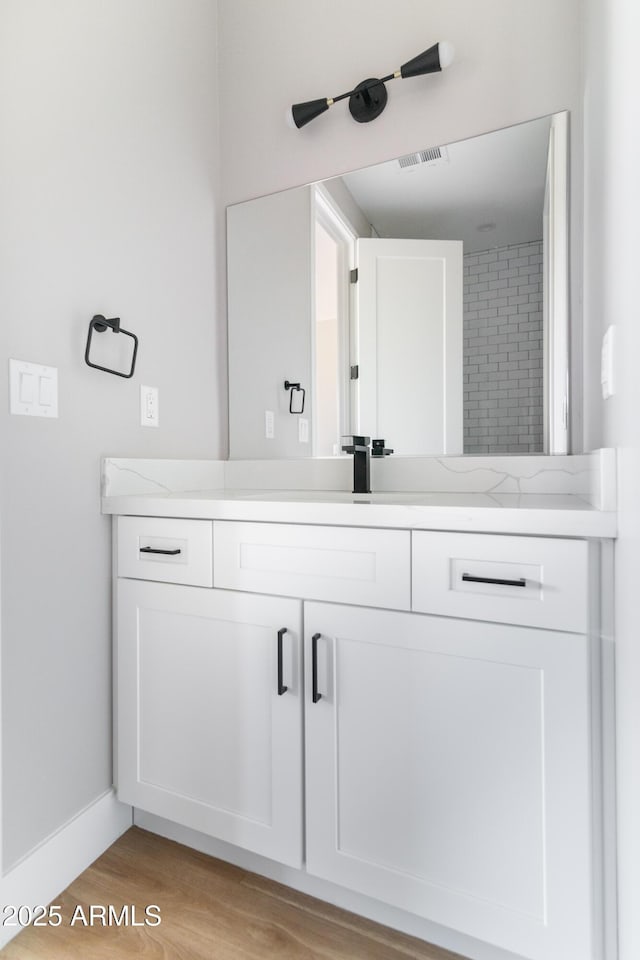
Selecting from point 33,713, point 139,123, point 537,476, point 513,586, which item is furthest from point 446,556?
point 139,123

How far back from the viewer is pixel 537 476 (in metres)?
1.45

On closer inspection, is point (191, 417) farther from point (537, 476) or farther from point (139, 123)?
point (537, 476)

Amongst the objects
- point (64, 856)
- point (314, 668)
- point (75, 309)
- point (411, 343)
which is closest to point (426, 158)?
point (411, 343)

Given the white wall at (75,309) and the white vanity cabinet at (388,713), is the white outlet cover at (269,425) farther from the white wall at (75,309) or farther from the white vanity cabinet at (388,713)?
the white vanity cabinet at (388,713)

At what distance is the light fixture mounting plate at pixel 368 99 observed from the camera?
5.16 feet

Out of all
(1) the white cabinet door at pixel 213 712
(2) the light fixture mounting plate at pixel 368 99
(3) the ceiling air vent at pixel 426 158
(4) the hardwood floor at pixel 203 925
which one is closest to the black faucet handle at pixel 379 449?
(1) the white cabinet door at pixel 213 712

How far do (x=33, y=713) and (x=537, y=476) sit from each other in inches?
54.2

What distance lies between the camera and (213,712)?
1234 mm

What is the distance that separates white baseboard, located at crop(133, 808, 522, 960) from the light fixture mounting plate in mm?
2031

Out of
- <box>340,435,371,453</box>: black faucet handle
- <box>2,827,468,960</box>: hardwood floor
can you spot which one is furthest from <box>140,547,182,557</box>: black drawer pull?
<box>2,827,468,960</box>: hardwood floor

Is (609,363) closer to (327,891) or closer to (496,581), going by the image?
(496,581)

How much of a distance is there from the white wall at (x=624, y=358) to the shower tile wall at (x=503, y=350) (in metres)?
0.37

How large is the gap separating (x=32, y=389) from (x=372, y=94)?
1.31 metres

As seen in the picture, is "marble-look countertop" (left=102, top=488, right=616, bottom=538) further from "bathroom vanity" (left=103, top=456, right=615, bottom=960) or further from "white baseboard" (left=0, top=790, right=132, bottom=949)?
"white baseboard" (left=0, top=790, right=132, bottom=949)
